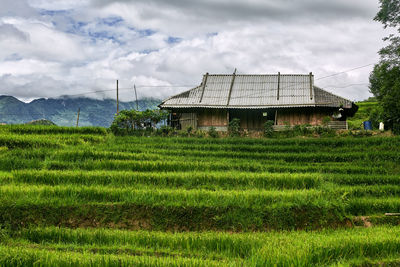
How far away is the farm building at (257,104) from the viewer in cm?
2533

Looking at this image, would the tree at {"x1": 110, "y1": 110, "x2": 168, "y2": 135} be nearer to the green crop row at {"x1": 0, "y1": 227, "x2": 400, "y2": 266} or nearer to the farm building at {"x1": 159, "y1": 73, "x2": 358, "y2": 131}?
the farm building at {"x1": 159, "y1": 73, "x2": 358, "y2": 131}

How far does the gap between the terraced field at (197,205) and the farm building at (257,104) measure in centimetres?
654

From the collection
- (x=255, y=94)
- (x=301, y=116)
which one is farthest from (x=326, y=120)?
(x=255, y=94)

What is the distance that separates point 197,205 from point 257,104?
58.2ft

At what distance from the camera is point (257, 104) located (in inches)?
1031

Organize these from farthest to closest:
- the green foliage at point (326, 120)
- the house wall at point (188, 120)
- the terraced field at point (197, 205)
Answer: the house wall at point (188, 120)
the green foliage at point (326, 120)
the terraced field at point (197, 205)

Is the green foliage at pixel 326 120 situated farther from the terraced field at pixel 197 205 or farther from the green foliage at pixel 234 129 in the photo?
the green foliage at pixel 234 129

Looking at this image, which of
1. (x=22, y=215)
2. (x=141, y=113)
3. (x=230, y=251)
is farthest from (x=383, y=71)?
(x=22, y=215)

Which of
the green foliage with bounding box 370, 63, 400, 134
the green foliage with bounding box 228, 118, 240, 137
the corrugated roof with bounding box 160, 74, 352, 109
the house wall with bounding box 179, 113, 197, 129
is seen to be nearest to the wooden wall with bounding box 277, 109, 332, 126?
the corrugated roof with bounding box 160, 74, 352, 109

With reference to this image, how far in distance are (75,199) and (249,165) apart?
801 cm

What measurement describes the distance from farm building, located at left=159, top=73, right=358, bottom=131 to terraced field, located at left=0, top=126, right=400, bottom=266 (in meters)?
6.54

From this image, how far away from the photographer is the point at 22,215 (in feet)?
31.3

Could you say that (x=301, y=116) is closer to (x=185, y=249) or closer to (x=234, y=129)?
(x=234, y=129)

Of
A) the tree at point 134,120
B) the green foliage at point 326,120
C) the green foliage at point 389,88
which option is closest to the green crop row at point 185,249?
the green foliage at point 389,88
